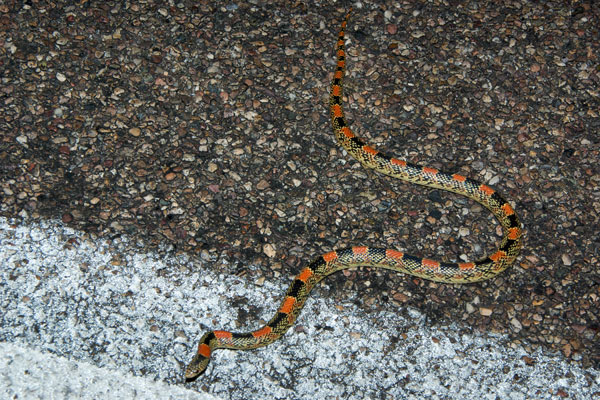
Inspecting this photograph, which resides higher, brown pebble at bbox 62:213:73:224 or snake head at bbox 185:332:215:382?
brown pebble at bbox 62:213:73:224

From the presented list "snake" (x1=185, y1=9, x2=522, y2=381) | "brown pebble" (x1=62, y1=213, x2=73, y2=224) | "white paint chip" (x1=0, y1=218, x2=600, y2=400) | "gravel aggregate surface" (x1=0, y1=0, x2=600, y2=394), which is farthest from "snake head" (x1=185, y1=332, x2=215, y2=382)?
"brown pebble" (x1=62, y1=213, x2=73, y2=224)

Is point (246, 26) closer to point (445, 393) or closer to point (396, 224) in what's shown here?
point (396, 224)

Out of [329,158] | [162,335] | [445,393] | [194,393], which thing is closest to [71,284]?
[162,335]

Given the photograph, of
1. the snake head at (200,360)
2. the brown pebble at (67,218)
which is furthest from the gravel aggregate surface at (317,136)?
the snake head at (200,360)

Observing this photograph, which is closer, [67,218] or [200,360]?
[200,360]

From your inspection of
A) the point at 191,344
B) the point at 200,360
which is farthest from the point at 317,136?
the point at 200,360

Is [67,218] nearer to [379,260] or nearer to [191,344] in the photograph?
[191,344]

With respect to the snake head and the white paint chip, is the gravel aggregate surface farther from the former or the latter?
the snake head
